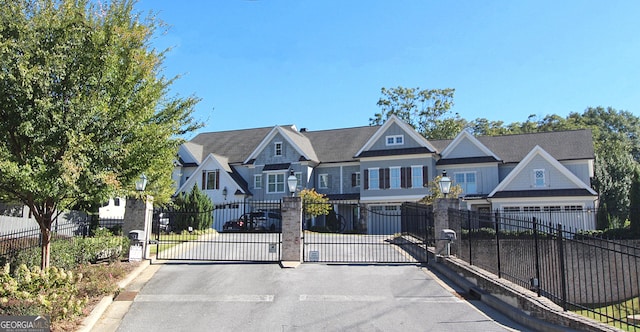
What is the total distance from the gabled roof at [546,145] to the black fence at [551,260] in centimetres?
688

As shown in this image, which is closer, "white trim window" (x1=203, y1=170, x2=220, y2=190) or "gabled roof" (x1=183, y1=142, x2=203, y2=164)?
"white trim window" (x1=203, y1=170, x2=220, y2=190)

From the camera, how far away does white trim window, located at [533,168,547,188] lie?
32.0 meters

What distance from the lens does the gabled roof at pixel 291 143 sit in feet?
131

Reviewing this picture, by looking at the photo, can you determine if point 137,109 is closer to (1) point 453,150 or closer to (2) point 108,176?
(2) point 108,176

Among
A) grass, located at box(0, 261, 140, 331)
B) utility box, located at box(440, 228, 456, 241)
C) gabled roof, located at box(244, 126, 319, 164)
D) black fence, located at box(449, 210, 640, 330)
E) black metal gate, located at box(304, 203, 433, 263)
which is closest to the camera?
grass, located at box(0, 261, 140, 331)

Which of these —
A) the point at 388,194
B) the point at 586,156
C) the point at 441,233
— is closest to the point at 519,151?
the point at 586,156

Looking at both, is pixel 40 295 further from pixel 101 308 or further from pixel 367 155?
pixel 367 155

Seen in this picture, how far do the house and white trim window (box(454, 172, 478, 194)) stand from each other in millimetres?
72

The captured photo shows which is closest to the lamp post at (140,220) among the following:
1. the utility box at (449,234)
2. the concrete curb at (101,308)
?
the concrete curb at (101,308)

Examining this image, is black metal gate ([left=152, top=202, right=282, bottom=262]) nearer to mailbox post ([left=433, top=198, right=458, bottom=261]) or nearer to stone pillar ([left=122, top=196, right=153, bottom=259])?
stone pillar ([left=122, top=196, right=153, bottom=259])

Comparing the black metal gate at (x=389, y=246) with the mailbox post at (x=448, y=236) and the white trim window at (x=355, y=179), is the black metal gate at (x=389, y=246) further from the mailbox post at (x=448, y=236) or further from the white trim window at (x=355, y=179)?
the white trim window at (x=355, y=179)

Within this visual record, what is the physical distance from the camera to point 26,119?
9.70m

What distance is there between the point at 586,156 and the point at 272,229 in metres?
22.7

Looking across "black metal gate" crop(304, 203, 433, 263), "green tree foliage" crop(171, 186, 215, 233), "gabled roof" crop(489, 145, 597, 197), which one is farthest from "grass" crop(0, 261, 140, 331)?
"gabled roof" crop(489, 145, 597, 197)
